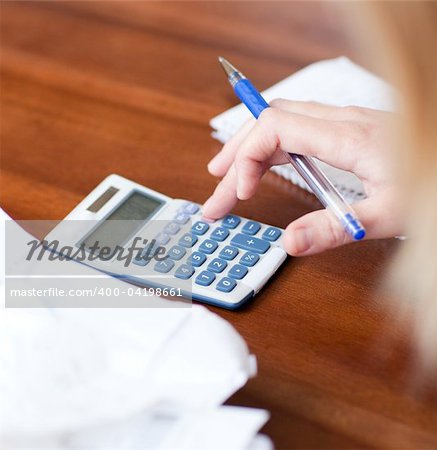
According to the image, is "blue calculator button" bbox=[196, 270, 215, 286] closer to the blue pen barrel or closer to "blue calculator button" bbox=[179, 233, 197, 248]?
"blue calculator button" bbox=[179, 233, 197, 248]

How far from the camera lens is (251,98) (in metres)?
0.73

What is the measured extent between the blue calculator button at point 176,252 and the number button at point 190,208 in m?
0.05

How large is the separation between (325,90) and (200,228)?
27 centimetres

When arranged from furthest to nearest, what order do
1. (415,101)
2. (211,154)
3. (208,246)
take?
1. (211,154)
2. (208,246)
3. (415,101)

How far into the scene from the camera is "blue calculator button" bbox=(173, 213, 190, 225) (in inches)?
27.8

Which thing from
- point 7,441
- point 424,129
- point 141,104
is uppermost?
point 424,129

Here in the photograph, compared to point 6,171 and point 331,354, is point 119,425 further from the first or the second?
point 6,171

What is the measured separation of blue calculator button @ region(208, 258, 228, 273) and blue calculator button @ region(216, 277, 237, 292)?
0.5 inches

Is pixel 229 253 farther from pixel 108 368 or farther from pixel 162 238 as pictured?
pixel 108 368

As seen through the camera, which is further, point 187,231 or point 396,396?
point 187,231

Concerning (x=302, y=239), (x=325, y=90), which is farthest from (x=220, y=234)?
(x=325, y=90)

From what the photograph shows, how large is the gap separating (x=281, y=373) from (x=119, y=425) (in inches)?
5.1

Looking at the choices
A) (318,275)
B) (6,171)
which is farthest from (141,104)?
(318,275)

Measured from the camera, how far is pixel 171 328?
0.54m
